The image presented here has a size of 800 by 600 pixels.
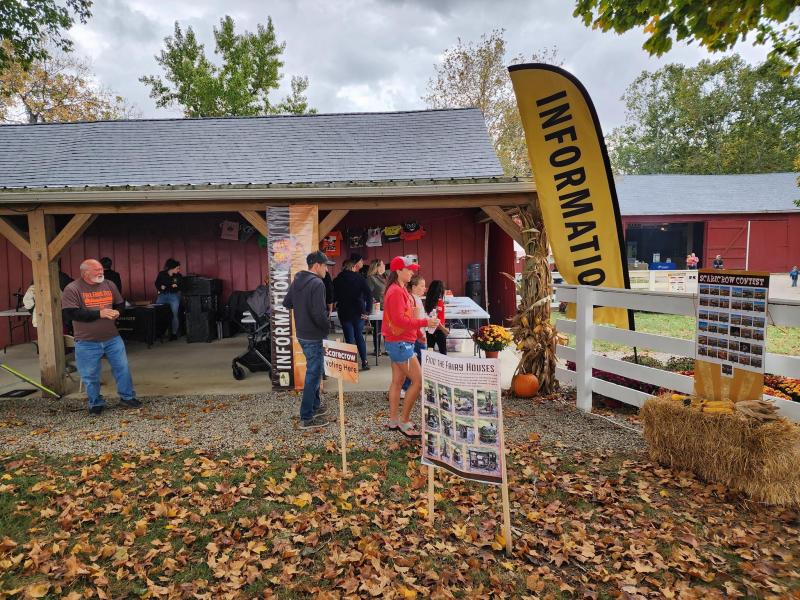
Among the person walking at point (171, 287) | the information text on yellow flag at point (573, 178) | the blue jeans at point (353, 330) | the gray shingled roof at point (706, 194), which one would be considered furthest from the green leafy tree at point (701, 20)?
the gray shingled roof at point (706, 194)

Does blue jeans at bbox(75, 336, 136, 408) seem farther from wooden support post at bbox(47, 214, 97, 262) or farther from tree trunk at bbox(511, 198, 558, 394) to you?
tree trunk at bbox(511, 198, 558, 394)

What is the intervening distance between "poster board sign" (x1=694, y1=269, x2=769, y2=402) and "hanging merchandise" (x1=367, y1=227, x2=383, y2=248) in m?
8.20

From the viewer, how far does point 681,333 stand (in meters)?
10.9

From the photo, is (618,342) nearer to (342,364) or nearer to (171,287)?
(342,364)

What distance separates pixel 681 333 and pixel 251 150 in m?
10.6

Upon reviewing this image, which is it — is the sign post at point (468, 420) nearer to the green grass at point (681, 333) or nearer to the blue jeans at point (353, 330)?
the blue jeans at point (353, 330)

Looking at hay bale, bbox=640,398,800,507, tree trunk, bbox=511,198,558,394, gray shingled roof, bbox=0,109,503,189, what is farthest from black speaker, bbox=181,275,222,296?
hay bale, bbox=640,398,800,507

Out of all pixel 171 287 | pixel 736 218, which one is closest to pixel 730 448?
pixel 171 287

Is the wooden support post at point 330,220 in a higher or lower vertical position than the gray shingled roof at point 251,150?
lower

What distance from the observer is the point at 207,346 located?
1047 cm

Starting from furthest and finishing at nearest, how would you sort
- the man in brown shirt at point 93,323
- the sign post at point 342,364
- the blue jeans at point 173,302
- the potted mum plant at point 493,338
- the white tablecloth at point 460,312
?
the blue jeans at point 173,302, the white tablecloth at point 460,312, the potted mum plant at point 493,338, the man in brown shirt at point 93,323, the sign post at point 342,364

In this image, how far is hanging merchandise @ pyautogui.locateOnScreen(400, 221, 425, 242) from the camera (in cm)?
1162

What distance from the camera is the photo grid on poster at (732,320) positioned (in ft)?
12.4

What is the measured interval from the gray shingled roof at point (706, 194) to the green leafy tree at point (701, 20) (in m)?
15.5
